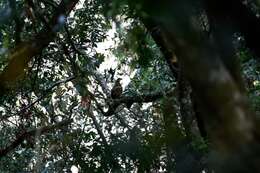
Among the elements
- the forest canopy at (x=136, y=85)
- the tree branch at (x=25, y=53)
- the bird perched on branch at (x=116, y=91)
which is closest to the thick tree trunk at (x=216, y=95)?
the forest canopy at (x=136, y=85)

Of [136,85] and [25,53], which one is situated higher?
[136,85]

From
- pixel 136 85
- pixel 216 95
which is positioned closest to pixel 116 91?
pixel 136 85

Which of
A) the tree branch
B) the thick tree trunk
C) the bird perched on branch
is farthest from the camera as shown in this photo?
the bird perched on branch

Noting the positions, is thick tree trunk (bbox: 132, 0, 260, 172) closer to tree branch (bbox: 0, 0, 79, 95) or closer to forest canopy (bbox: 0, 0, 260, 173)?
forest canopy (bbox: 0, 0, 260, 173)

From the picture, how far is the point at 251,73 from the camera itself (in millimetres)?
3861

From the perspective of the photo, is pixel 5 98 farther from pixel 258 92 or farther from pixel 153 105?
pixel 258 92

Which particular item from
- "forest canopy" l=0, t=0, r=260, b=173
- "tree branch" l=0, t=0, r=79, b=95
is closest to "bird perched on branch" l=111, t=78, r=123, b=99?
"forest canopy" l=0, t=0, r=260, b=173

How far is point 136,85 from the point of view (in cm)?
468

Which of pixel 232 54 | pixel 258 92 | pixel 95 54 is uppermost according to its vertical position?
pixel 95 54

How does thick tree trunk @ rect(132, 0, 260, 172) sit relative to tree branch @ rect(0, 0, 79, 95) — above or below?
below

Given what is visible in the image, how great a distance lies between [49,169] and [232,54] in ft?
11.1

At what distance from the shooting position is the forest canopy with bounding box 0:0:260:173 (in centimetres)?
119

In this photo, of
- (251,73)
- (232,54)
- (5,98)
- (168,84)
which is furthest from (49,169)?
(232,54)

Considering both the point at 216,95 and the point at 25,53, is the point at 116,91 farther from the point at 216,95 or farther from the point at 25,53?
the point at 216,95
